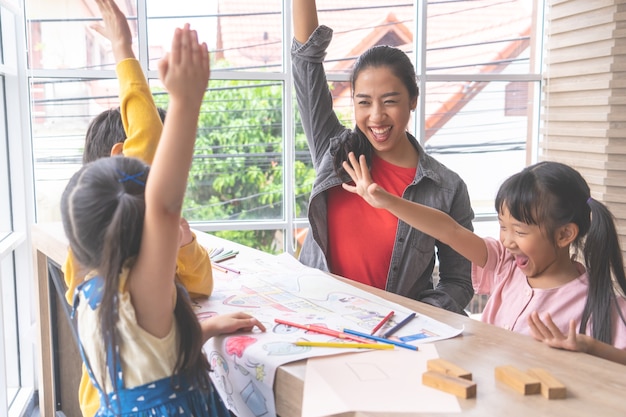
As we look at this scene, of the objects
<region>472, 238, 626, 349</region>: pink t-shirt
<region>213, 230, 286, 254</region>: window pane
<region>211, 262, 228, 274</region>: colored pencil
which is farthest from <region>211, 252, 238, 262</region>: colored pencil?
<region>213, 230, 286, 254</region>: window pane

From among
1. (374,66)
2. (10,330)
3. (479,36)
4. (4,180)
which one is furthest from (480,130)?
(10,330)

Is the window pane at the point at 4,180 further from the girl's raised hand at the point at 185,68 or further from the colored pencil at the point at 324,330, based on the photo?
the girl's raised hand at the point at 185,68

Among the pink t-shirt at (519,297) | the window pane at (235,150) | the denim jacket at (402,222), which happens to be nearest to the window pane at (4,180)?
the window pane at (235,150)

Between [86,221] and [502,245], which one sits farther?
[502,245]

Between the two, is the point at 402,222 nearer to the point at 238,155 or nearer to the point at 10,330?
the point at 238,155

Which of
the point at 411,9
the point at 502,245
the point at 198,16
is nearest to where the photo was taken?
the point at 502,245

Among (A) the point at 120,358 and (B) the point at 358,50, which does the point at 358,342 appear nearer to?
(A) the point at 120,358

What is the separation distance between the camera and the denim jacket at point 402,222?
2.04m

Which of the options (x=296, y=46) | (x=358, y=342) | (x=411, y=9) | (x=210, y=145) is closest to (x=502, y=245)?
(x=358, y=342)

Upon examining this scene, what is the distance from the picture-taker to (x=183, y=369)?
3.94 feet

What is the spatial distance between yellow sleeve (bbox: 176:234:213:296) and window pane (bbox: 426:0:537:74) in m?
2.81

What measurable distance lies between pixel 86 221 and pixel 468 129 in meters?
3.47

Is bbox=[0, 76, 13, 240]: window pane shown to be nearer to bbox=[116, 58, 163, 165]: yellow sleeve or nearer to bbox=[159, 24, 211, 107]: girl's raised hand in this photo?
bbox=[116, 58, 163, 165]: yellow sleeve

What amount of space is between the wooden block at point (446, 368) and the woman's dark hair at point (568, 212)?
618 mm
